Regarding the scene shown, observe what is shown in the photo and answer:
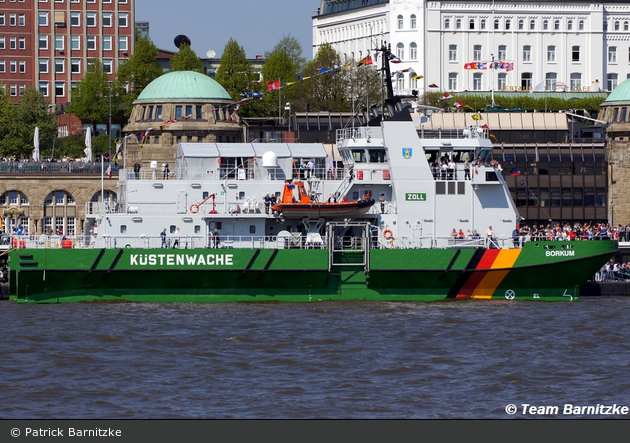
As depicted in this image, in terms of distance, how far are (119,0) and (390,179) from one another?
7034 centimetres

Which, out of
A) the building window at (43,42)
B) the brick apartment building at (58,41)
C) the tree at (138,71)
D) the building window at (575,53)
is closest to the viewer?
the tree at (138,71)

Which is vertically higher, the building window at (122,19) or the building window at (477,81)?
the building window at (122,19)

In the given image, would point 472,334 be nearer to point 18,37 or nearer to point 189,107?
point 189,107

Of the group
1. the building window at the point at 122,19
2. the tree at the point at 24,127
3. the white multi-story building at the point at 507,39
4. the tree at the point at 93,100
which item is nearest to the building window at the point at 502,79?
the white multi-story building at the point at 507,39

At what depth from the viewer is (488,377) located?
33.4 m

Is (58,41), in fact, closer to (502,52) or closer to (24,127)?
(24,127)

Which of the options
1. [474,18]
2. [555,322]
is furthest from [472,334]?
[474,18]

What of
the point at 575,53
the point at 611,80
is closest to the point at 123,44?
the point at 575,53

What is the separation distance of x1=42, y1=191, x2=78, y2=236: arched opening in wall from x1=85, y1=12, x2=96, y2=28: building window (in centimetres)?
3938

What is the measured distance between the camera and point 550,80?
134875mm

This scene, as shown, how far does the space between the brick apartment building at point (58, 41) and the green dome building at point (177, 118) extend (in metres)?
31.4

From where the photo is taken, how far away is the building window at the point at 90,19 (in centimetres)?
11335

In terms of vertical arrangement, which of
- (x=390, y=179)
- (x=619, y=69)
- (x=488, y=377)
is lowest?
(x=488, y=377)

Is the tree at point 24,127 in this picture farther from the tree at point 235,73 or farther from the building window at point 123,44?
the building window at point 123,44
